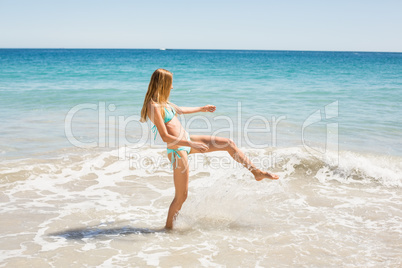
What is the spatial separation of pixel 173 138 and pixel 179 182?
2.07ft

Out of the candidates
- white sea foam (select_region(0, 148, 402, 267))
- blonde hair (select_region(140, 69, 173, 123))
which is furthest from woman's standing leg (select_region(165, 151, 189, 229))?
blonde hair (select_region(140, 69, 173, 123))

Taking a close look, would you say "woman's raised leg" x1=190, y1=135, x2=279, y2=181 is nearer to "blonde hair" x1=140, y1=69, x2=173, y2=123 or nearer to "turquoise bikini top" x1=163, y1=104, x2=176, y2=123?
"turquoise bikini top" x1=163, y1=104, x2=176, y2=123

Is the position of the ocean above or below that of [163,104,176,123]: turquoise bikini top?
below

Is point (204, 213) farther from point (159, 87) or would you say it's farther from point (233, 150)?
point (159, 87)

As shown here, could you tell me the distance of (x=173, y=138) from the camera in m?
4.18

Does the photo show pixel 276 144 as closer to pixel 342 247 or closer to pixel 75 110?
pixel 342 247

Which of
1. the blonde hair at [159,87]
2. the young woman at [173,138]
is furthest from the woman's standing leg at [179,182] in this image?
the blonde hair at [159,87]

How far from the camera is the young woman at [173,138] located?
4.18 meters

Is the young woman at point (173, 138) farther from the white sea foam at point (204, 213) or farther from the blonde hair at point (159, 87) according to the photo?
the white sea foam at point (204, 213)

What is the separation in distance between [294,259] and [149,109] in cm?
223

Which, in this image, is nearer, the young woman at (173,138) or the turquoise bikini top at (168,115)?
the young woman at (173,138)

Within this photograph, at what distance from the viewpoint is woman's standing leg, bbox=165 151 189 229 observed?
444 cm

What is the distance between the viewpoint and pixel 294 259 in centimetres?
401

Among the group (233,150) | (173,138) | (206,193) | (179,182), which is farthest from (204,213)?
(173,138)
